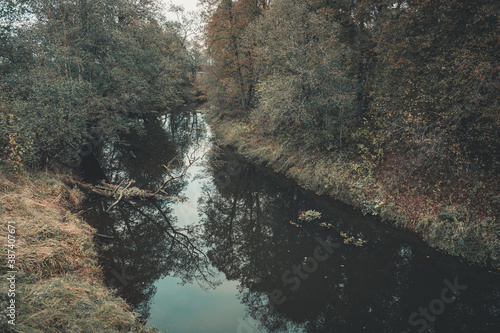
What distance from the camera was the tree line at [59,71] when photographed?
9.89 meters

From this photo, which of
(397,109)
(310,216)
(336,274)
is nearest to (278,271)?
(336,274)

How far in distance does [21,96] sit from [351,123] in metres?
16.7

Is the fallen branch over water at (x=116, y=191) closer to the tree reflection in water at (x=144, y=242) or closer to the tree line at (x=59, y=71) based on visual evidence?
the tree reflection in water at (x=144, y=242)

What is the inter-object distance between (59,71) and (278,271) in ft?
45.1

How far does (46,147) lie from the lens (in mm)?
10828

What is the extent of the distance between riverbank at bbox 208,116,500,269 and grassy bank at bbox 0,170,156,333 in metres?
10.2

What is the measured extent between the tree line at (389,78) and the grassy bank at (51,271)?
11.4m

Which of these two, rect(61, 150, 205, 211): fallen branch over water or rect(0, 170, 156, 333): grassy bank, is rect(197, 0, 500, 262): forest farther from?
rect(0, 170, 156, 333): grassy bank

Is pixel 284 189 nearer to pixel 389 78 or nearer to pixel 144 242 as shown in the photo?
pixel 389 78

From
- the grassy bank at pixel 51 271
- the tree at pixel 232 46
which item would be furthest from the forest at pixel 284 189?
the tree at pixel 232 46

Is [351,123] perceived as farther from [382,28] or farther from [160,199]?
[160,199]

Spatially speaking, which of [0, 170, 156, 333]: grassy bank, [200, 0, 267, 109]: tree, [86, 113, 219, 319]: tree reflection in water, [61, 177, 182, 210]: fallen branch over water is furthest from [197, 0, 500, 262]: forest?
[0, 170, 156, 333]: grassy bank

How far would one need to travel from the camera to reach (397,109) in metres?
11.4

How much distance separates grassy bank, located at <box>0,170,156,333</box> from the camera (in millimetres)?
4152
